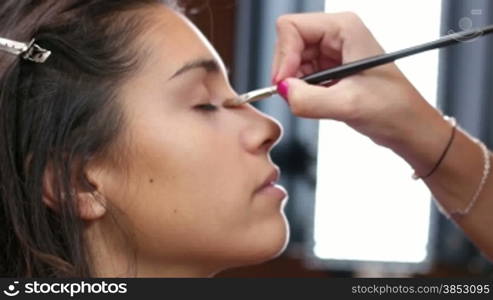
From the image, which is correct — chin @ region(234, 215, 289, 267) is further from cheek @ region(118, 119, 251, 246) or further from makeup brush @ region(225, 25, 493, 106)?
makeup brush @ region(225, 25, 493, 106)

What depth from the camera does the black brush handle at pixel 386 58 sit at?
80 cm

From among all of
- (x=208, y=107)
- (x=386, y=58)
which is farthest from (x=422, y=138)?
(x=208, y=107)

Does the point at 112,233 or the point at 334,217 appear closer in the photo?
the point at 112,233

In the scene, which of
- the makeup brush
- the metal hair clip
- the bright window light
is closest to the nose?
the makeup brush

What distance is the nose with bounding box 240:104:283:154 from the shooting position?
2.91 ft

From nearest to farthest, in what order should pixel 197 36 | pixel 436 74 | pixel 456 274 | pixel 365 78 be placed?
pixel 365 78 → pixel 197 36 → pixel 436 74 → pixel 456 274

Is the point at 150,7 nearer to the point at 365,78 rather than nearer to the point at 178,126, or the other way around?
the point at 178,126

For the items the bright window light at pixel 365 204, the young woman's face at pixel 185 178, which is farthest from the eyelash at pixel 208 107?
the bright window light at pixel 365 204

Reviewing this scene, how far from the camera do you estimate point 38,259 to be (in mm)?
866

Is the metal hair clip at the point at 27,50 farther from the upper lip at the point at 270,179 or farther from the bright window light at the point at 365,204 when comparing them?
the bright window light at the point at 365,204

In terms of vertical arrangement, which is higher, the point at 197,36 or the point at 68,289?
the point at 197,36

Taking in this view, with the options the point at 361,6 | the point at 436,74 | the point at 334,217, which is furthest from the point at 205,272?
the point at 334,217

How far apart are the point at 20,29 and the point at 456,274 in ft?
4.80

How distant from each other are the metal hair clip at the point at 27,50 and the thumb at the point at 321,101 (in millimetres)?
292
